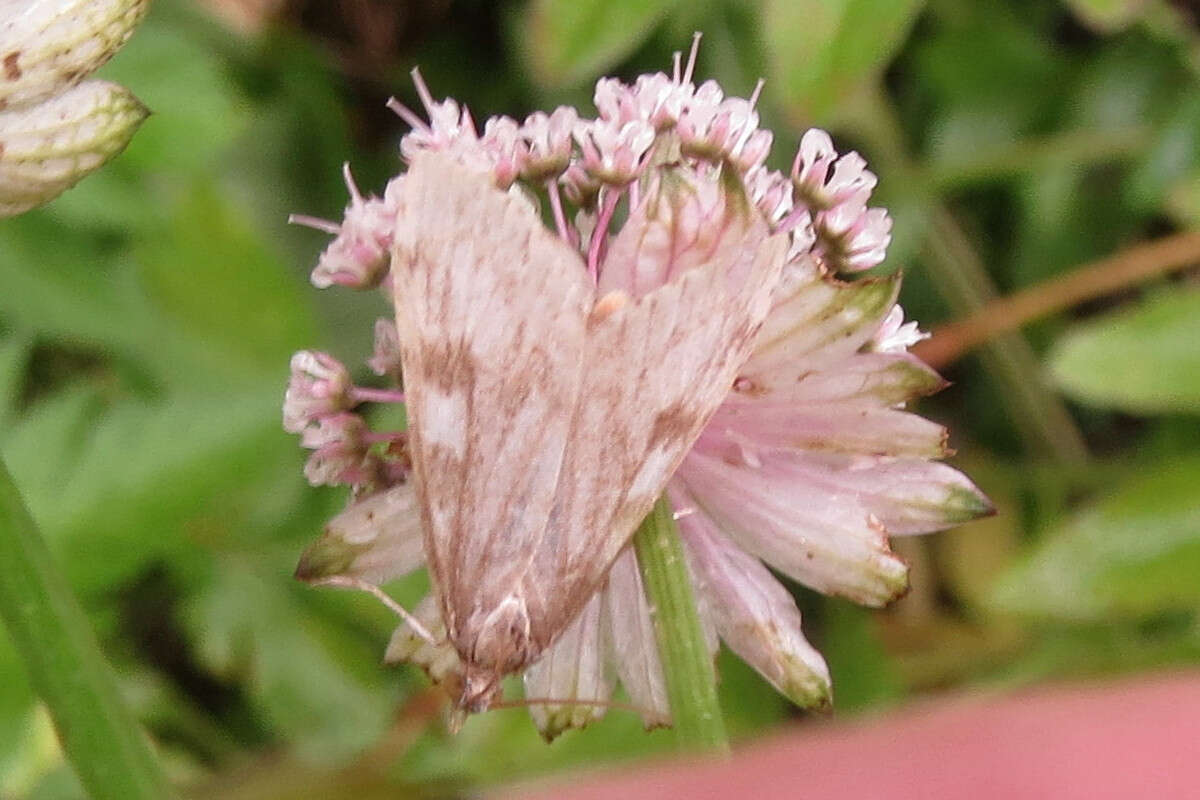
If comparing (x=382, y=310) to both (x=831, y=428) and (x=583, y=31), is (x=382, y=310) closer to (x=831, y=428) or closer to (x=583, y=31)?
(x=583, y=31)

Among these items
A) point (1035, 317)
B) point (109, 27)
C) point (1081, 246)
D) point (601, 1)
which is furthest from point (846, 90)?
point (109, 27)

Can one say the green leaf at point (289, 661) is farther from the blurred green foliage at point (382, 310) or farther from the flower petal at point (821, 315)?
the flower petal at point (821, 315)

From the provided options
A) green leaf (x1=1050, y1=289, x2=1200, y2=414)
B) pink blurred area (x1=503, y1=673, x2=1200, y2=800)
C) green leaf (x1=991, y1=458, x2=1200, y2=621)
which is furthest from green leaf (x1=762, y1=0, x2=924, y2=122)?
pink blurred area (x1=503, y1=673, x2=1200, y2=800)

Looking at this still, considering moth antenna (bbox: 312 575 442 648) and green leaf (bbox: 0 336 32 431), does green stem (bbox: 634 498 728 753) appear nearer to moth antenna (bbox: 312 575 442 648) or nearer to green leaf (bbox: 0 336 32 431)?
moth antenna (bbox: 312 575 442 648)

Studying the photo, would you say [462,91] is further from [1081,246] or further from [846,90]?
[1081,246]

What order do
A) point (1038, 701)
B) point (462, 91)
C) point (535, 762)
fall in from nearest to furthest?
1. point (1038, 701)
2. point (535, 762)
3. point (462, 91)
